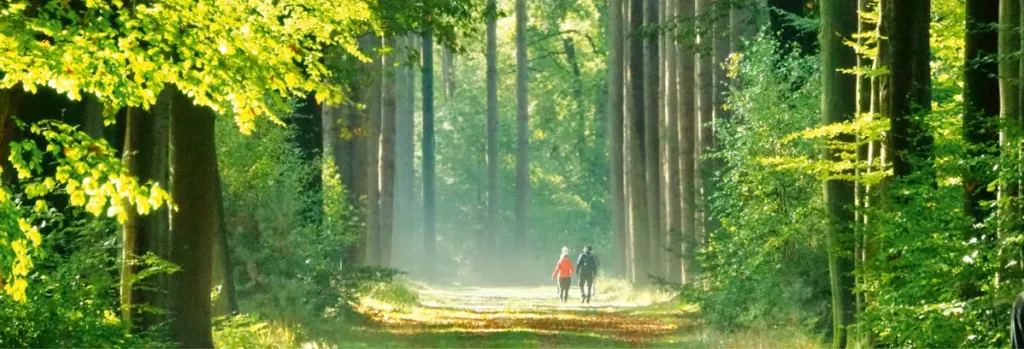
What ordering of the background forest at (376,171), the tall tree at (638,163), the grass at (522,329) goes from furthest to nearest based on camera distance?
the tall tree at (638,163) < the grass at (522,329) < the background forest at (376,171)

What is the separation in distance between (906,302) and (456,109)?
68.3 meters

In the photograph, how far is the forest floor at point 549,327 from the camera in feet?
67.3

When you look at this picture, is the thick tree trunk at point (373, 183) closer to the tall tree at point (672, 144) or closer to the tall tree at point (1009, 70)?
the tall tree at point (672, 144)

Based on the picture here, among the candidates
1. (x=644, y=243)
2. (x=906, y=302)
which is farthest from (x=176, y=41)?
(x=644, y=243)

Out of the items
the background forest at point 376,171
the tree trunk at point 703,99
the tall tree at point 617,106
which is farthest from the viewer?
the tall tree at point 617,106

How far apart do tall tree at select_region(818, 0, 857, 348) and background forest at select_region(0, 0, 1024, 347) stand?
0.03 meters

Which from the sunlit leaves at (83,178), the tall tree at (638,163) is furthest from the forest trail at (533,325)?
the sunlit leaves at (83,178)

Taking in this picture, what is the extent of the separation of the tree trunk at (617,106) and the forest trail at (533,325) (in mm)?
9417

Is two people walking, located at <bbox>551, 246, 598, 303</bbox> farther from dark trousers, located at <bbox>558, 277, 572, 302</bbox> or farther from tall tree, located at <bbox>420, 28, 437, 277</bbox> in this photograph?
tall tree, located at <bbox>420, 28, 437, 277</bbox>

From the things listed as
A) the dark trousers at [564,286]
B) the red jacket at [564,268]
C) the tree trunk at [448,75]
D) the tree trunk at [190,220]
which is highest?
the tree trunk at [448,75]

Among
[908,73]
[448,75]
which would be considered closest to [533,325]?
[908,73]

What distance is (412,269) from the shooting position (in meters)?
63.0

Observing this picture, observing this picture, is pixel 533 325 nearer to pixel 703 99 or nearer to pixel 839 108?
pixel 703 99

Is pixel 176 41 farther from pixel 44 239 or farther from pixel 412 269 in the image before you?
pixel 412 269
